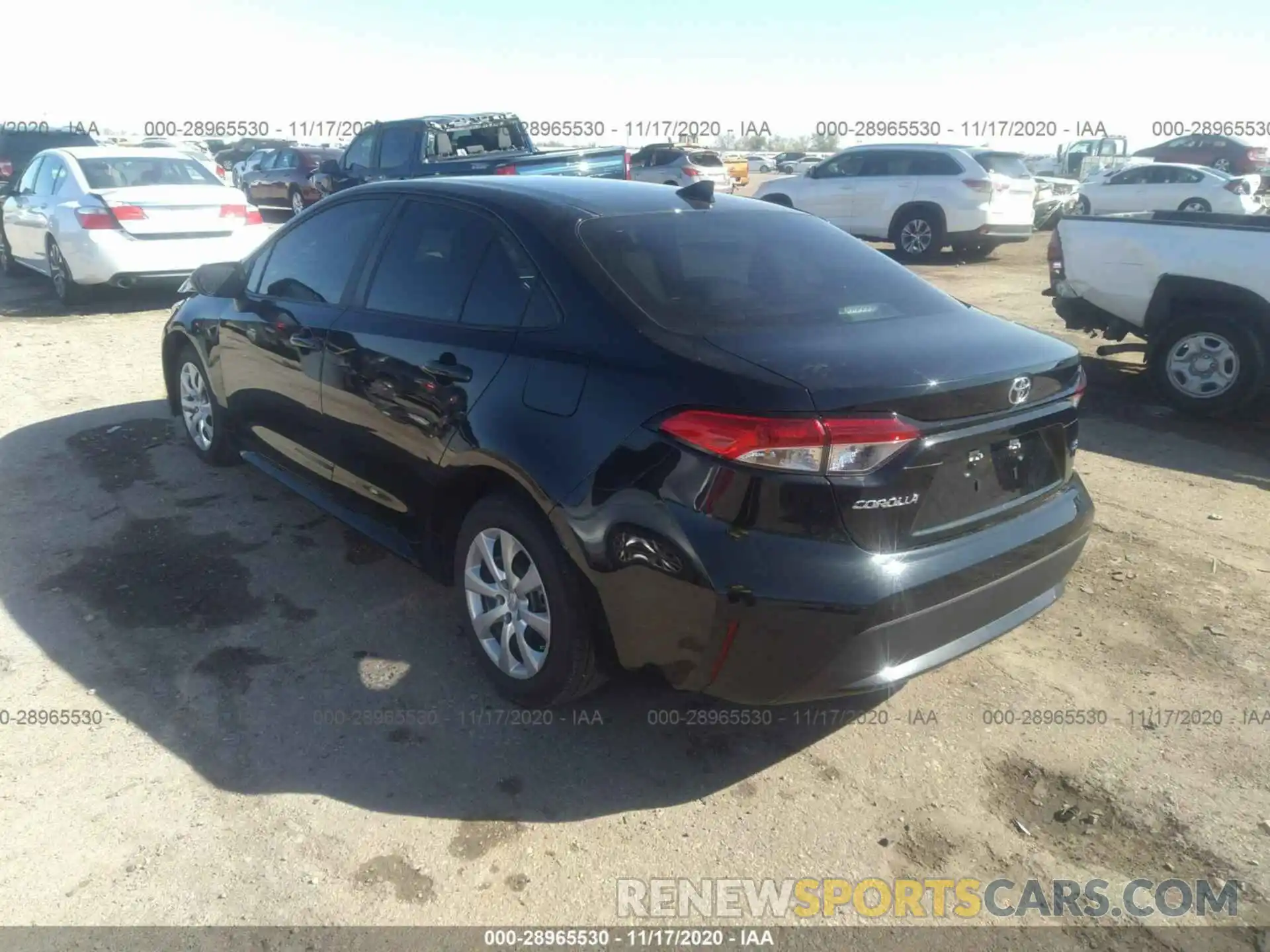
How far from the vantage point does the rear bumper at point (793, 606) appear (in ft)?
8.27

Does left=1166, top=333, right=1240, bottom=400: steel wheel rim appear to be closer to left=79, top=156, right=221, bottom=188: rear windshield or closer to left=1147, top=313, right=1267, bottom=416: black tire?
left=1147, top=313, right=1267, bottom=416: black tire

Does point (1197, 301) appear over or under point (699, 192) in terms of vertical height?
under

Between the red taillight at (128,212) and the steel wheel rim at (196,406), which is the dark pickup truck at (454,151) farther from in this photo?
the steel wheel rim at (196,406)

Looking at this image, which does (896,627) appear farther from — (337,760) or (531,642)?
(337,760)

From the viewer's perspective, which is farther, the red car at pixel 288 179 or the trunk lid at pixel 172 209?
the red car at pixel 288 179

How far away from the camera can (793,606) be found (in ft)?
8.27

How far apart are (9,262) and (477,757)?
490 inches

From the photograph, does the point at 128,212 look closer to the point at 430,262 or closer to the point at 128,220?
the point at 128,220

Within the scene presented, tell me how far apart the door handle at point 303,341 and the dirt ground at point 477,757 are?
3.22 feet

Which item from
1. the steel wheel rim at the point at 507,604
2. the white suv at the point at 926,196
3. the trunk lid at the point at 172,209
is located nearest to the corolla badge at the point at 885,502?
the steel wheel rim at the point at 507,604

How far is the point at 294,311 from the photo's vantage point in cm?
425

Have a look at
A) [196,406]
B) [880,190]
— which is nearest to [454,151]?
[880,190]

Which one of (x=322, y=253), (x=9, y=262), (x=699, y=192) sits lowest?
(x=9, y=262)

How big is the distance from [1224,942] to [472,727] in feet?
7.23
